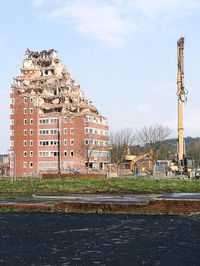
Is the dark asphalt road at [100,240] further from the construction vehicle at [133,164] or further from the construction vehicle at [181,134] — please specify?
the construction vehicle at [133,164]

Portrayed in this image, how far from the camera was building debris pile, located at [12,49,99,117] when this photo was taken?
358ft

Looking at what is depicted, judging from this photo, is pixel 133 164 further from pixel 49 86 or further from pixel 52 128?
pixel 49 86

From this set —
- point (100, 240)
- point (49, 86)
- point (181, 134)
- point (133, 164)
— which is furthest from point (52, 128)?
point (100, 240)

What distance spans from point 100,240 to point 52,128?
95.0 meters

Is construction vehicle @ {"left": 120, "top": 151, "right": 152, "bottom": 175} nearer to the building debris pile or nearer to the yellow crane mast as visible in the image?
the yellow crane mast

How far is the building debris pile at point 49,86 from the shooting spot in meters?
109

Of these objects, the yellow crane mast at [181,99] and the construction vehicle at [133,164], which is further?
the construction vehicle at [133,164]

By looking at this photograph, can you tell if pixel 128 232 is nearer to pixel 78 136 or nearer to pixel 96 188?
pixel 96 188

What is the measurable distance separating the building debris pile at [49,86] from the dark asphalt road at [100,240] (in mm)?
88039

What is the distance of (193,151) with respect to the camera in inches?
5896

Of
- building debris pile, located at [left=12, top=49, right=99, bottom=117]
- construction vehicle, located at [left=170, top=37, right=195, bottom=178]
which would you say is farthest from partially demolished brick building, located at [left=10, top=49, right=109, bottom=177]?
construction vehicle, located at [left=170, top=37, right=195, bottom=178]

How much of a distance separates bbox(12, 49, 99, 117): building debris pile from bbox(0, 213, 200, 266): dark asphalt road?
88039mm

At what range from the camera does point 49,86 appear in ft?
362

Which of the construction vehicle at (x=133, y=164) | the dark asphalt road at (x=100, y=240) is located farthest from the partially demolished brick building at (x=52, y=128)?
the dark asphalt road at (x=100, y=240)
